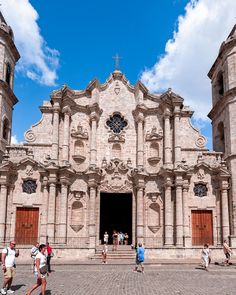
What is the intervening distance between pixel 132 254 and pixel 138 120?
1006 cm

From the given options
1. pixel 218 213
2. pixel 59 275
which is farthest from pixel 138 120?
pixel 59 275

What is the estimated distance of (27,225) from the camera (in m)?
25.4

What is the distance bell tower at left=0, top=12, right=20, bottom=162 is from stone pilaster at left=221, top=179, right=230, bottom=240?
642 inches

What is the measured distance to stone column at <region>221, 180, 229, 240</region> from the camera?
2541 cm

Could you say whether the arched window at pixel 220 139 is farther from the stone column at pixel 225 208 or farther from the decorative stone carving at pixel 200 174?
the stone column at pixel 225 208

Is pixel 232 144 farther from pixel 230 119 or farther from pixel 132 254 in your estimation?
pixel 132 254

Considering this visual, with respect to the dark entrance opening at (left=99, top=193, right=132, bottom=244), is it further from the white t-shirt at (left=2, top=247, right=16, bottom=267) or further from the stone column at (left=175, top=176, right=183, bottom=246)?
the white t-shirt at (left=2, top=247, right=16, bottom=267)

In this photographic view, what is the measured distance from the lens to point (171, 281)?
14352mm

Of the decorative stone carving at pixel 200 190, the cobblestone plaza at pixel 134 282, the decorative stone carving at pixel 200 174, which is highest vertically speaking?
the decorative stone carving at pixel 200 174

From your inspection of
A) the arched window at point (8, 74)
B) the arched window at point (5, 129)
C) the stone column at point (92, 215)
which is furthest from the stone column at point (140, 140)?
the arched window at point (8, 74)

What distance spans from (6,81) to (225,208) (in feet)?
63.4

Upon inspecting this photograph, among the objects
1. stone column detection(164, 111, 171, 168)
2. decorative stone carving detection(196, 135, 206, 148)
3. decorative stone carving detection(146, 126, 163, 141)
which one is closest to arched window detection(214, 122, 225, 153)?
decorative stone carving detection(196, 135, 206, 148)

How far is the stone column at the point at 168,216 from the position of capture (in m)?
25.5

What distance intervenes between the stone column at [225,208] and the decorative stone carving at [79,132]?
35.4 feet
